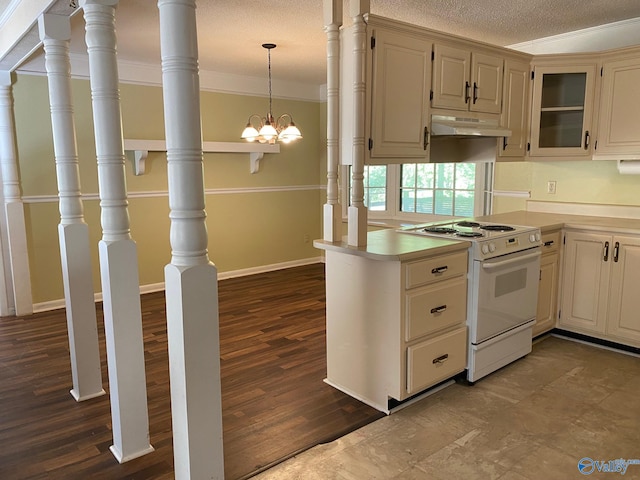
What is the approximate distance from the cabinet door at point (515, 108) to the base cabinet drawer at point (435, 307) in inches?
56.5

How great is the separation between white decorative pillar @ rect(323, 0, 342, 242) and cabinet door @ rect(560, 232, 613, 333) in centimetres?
192

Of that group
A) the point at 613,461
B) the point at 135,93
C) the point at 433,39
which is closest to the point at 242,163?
the point at 135,93

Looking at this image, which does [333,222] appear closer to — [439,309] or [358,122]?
[358,122]

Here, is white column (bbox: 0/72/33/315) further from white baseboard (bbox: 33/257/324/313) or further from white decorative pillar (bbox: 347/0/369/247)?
white decorative pillar (bbox: 347/0/369/247)

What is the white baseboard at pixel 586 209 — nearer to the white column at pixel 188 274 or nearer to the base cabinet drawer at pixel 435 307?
the base cabinet drawer at pixel 435 307

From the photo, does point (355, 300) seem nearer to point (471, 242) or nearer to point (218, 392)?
point (471, 242)

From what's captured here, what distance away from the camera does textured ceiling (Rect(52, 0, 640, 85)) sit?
316 cm

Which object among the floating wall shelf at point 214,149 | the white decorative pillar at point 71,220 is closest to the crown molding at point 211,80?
the floating wall shelf at point 214,149

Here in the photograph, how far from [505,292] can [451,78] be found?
143 centimetres

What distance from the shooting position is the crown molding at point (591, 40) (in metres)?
3.66

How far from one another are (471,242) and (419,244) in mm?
339

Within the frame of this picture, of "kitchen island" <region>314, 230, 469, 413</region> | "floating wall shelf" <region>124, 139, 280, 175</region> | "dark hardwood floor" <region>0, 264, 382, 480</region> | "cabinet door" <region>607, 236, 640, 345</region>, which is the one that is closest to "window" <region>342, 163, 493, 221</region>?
"floating wall shelf" <region>124, 139, 280, 175</region>

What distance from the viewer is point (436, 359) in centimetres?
277

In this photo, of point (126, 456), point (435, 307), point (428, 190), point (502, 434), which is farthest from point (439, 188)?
point (126, 456)
